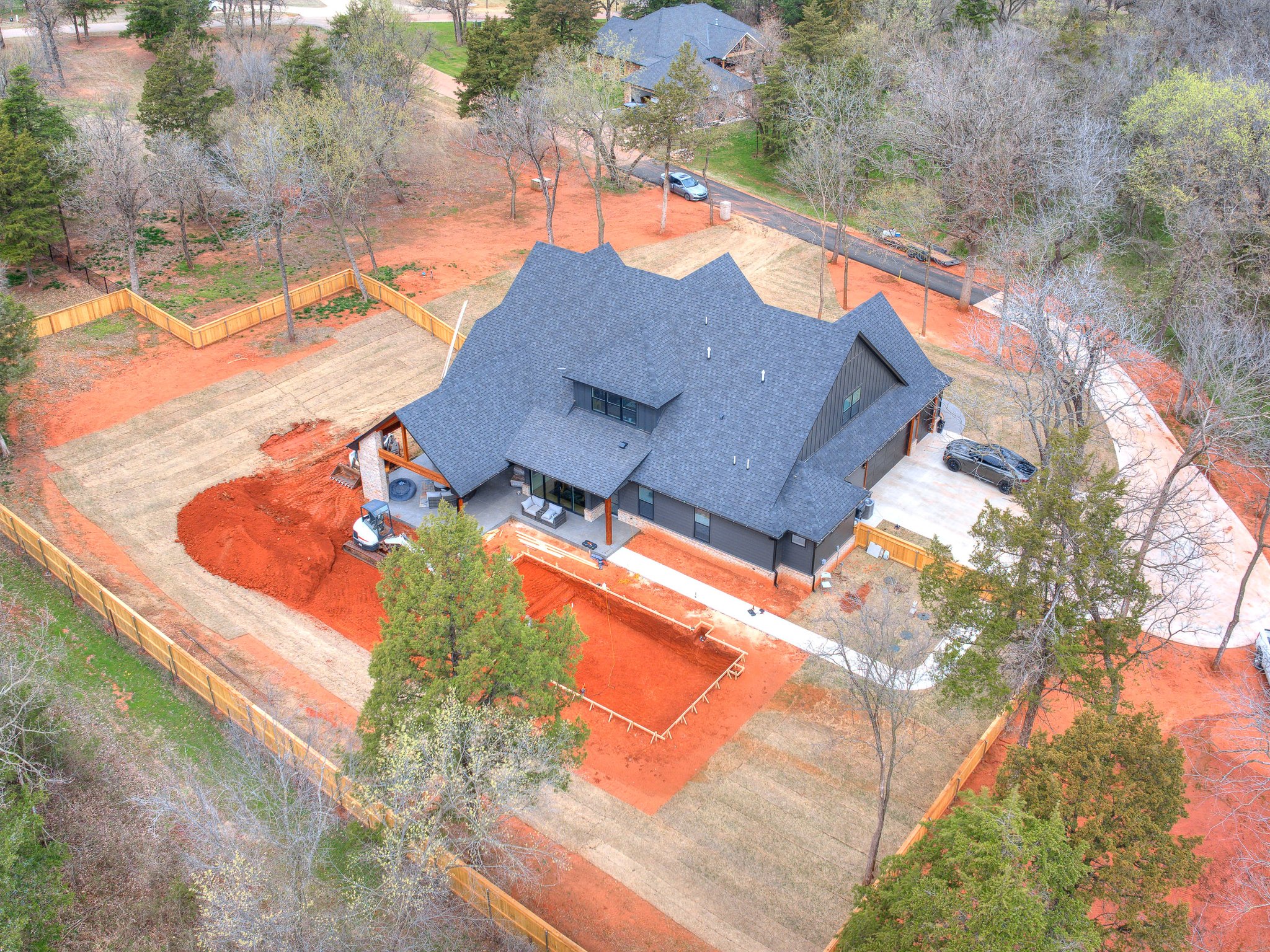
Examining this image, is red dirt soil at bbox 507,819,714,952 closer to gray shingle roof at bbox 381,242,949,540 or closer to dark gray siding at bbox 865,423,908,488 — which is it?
gray shingle roof at bbox 381,242,949,540

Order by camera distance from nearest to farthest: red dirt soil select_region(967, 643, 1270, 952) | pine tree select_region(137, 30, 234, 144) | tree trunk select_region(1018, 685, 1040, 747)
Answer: red dirt soil select_region(967, 643, 1270, 952)
tree trunk select_region(1018, 685, 1040, 747)
pine tree select_region(137, 30, 234, 144)

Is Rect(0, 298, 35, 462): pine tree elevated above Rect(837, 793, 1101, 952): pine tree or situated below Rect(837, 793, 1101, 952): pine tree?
below

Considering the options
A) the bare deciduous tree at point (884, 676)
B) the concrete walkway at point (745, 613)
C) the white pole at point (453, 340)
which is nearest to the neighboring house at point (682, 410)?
the concrete walkway at point (745, 613)

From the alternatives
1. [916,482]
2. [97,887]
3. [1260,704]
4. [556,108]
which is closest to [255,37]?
[556,108]

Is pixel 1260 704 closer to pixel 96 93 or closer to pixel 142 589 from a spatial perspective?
pixel 142 589

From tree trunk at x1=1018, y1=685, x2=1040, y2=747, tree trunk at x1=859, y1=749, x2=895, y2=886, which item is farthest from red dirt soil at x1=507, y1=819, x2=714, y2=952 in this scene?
tree trunk at x1=1018, y1=685, x2=1040, y2=747

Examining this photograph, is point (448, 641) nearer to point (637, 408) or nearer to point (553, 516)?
point (553, 516)
